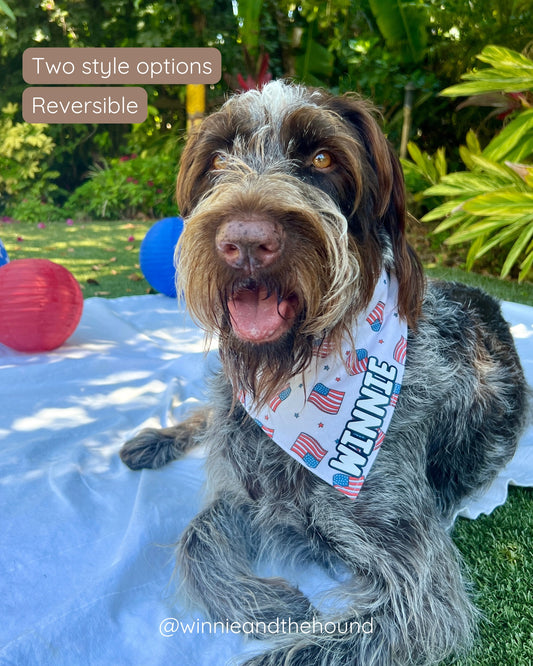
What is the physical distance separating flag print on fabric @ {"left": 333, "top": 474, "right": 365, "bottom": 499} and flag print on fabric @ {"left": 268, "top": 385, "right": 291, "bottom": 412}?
34 centimetres

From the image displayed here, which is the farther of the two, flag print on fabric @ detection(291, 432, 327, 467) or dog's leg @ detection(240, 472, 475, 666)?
flag print on fabric @ detection(291, 432, 327, 467)

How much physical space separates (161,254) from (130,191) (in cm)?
549

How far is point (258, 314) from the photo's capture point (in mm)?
1861

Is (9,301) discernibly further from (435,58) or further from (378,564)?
(435,58)

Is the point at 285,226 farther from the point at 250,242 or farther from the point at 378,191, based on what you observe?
the point at 378,191

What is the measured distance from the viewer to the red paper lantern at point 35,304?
405cm

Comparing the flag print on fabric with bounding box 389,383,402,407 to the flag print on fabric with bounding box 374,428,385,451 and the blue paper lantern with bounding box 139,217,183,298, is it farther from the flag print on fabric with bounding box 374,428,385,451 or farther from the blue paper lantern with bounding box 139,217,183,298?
the blue paper lantern with bounding box 139,217,183,298

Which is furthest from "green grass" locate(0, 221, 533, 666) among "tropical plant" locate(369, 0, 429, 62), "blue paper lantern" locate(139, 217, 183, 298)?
"tropical plant" locate(369, 0, 429, 62)

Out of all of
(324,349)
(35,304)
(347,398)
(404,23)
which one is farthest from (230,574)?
(404,23)

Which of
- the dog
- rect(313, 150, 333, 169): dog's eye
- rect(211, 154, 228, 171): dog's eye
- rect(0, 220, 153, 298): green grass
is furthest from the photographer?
rect(0, 220, 153, 298): green grass

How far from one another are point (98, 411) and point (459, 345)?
2135 mm

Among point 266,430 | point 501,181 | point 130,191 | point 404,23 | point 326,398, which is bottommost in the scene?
point 266,430

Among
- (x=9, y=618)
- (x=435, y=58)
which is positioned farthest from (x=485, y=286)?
(x=9, y=618)

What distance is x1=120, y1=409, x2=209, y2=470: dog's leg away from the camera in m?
2.96
